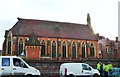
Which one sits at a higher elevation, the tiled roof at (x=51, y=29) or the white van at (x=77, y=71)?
the tiled roof at (x=51, y=29)

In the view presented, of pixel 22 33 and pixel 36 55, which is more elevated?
pixel 22 33

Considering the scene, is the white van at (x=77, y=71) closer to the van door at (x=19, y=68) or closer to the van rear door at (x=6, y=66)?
the van door at (x=19, y=68)

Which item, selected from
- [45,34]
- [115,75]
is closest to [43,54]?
[45,34]

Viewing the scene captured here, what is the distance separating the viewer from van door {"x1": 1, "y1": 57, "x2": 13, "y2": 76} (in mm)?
19953

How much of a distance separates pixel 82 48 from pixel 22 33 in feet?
57.7

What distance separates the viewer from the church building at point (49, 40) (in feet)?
189

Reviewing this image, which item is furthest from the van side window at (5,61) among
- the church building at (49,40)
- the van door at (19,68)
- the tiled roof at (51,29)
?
the tiled roof at (51,29)

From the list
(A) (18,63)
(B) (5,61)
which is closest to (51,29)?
(A) (18,63)

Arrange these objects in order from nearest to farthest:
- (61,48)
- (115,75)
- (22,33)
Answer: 1. (115,75)
2. (22,33)
3. (61,48)

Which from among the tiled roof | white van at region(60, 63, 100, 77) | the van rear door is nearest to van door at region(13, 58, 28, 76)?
the van rear door

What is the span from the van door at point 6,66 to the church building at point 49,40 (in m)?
33.4

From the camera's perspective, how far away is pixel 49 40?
209 feet

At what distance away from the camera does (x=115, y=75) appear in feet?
97.8

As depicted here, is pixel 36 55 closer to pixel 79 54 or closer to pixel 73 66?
pixel 79 54
